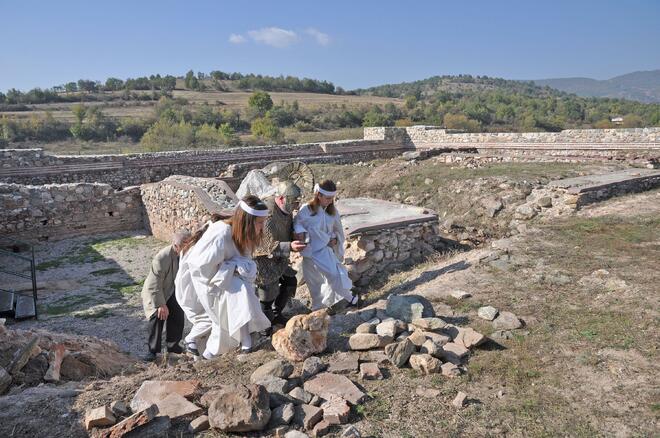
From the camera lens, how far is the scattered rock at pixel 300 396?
3469 mm

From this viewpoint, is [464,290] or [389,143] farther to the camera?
[389,143]

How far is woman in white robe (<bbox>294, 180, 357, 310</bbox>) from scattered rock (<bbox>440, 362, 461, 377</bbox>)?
2224 mm

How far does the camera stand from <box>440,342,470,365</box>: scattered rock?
13.2ft

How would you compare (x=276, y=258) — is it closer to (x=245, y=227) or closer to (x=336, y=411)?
(x=245, y=227)

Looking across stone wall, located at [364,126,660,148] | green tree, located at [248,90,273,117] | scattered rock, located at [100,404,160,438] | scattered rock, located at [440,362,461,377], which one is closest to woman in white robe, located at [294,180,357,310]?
scattered rock, located at [440,362,461,377]

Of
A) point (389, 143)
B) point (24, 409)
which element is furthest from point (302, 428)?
point (389, 143)

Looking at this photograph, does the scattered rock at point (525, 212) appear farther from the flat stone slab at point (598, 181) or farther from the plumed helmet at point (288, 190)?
the plumed helmet at point (288, 190)

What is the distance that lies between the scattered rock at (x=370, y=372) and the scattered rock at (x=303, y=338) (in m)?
0.51

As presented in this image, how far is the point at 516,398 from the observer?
3.51 m

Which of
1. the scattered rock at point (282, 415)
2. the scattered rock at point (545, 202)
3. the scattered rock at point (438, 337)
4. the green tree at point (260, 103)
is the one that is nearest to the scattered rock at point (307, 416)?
the scattered rock at point (282, 415)

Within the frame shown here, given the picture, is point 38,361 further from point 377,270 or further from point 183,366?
point 377,270

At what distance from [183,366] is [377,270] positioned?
378 centimetres

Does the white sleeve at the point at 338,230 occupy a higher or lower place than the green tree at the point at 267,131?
lower

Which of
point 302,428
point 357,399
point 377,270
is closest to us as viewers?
point 302,428
